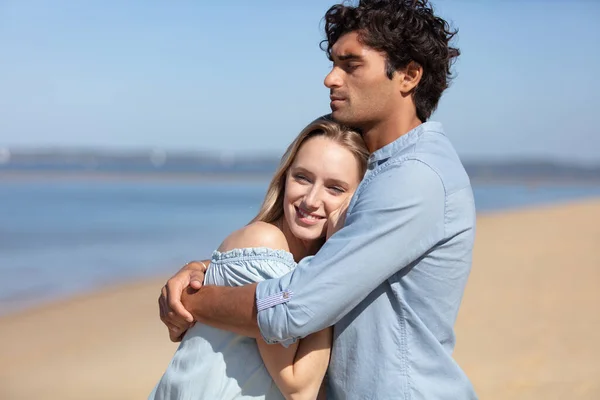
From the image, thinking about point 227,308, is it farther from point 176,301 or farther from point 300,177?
point 300,177

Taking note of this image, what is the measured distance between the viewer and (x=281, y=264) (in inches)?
106

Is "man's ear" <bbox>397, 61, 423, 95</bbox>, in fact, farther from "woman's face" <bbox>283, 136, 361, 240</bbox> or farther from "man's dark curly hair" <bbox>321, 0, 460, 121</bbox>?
"woman's face" <bbox>283, 136, 361, 240</bbox>

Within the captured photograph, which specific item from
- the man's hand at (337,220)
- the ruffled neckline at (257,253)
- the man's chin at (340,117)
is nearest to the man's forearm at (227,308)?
the ruffled neckline at (257,253)

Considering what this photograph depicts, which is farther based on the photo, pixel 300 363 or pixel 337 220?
pixel 337 220

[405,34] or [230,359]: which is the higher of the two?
[405,34]

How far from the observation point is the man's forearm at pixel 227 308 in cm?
257

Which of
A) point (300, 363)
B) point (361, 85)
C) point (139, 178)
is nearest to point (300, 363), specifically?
point (300, 363)

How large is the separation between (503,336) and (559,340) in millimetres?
545

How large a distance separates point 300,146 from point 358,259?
720 millimetres

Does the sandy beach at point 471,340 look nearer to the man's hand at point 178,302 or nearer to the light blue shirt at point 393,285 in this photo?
the man's hand at point 178,302

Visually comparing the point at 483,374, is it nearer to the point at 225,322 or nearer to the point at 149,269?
the point at 225,322

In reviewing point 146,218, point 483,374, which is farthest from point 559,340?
point 146,218

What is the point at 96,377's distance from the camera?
745 cm

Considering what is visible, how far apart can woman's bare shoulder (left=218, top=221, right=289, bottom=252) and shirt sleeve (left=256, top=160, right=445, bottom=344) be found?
245 millimetres
